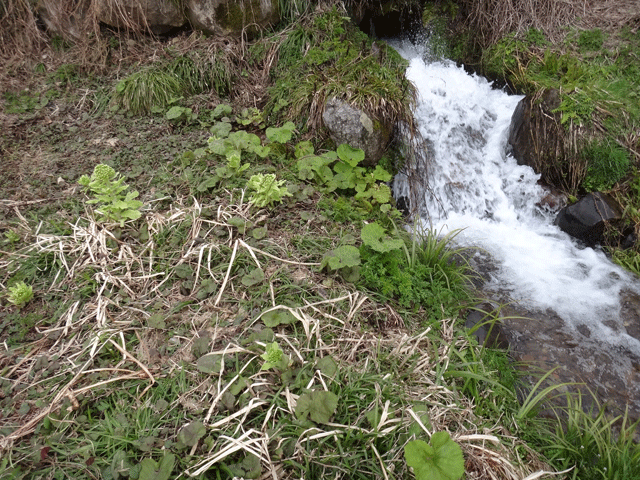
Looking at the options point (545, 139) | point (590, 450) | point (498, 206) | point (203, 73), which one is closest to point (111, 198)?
point (203, 73)

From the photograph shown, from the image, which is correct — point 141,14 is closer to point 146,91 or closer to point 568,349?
point 146,91

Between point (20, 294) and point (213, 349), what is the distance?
1.32 meters

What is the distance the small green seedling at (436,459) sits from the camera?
162cm

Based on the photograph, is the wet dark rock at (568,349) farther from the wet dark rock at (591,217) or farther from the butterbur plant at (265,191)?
the butterbur plant at (265,191)

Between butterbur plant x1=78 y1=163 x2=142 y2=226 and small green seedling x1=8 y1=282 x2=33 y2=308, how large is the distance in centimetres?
67

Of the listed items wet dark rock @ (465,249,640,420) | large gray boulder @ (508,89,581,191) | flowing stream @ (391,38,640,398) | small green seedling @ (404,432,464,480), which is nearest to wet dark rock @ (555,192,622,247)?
flowing stream @ (391,38,640,398)

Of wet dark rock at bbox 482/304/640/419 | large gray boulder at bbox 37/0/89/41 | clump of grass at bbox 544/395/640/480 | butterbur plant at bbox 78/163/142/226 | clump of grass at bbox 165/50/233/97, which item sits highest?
large gray boulder at bbox 37/0/89/41

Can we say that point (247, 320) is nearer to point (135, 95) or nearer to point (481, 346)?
point (481, 346)

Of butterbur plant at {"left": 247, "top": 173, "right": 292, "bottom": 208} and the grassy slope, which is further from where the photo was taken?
butterbur plant at {"left": 247, "top": 173, "right": 292, "bottom": 208}

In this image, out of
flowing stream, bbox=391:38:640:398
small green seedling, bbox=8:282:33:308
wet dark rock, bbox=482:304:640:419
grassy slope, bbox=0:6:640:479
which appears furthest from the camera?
flowing stream, bbox=391:38:640:398

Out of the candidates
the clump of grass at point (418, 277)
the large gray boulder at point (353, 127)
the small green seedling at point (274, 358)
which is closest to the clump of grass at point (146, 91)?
the large gray boulder at point (353, 127)

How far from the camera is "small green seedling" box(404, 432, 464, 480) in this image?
1.62 metres

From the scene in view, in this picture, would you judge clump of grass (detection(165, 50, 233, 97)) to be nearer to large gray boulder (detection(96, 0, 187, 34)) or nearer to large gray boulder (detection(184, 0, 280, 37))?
large gray boulder (detection(184, 0, 280, 37))

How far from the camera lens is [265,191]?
3.01 metres
